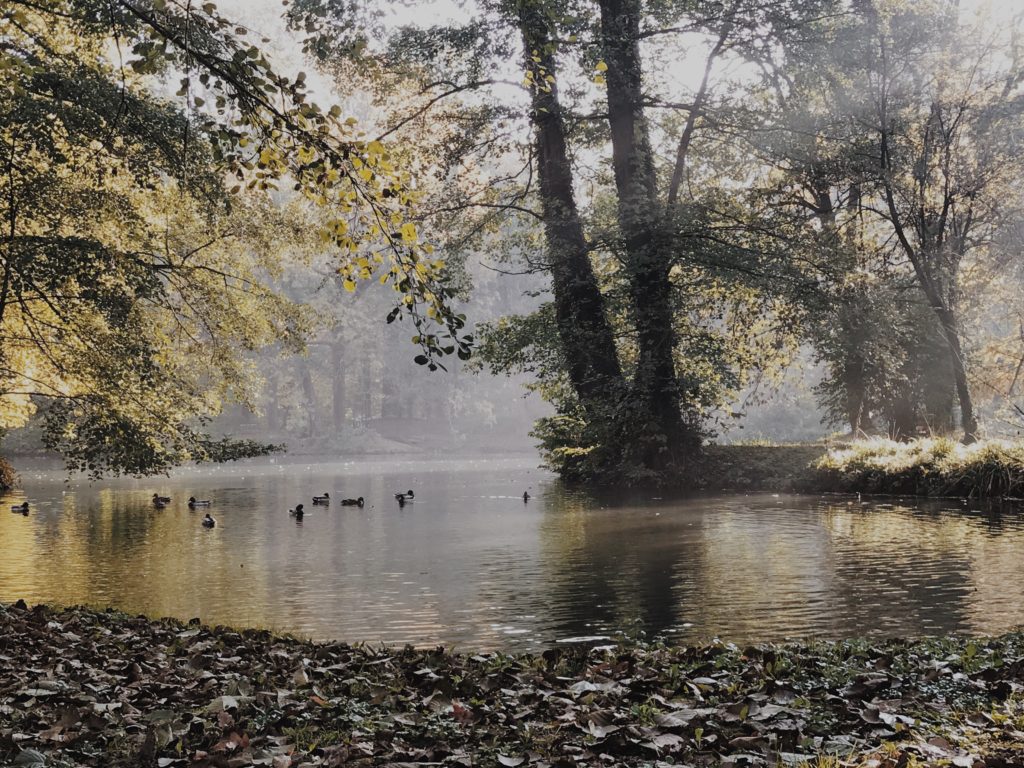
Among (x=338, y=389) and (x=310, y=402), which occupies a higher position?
(x=338, y=389)

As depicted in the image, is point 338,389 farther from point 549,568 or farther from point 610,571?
point 610,571

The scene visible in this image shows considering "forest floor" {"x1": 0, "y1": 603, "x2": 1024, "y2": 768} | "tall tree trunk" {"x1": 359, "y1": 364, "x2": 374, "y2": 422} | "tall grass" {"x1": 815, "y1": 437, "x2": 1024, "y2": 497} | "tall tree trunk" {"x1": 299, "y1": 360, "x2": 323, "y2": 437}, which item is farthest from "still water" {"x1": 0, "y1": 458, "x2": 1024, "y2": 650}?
"tall tree trunk" {"x1": 359, "y1": 364, "x2": 374, "y2": 422}

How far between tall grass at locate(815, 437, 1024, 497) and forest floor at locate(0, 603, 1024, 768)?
15.3 m

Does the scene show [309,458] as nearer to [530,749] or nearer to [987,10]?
[987,10]

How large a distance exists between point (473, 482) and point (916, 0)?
22.7m

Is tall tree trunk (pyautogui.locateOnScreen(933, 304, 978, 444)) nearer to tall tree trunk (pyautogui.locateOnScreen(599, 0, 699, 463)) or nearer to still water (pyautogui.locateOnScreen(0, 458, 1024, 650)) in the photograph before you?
still water (pyautogui.locateOnScreen(0, 458, 1024, 650))

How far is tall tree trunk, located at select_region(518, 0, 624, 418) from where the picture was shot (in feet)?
83.9

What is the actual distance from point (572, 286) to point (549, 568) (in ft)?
44.9

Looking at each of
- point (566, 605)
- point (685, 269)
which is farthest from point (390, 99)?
point (566, 605)

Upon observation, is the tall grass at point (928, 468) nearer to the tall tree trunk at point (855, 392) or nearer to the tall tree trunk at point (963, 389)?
the tall tree trunk at point (963, 389)

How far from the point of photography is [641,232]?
24016 millimetres

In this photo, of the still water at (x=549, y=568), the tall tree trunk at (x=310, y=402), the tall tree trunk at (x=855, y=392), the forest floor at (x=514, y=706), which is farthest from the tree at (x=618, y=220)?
the tall tree trunk at (x=310, y=402)

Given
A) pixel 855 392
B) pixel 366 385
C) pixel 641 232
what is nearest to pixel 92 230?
pixel 641 232

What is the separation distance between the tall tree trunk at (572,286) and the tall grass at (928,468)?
253 inches
